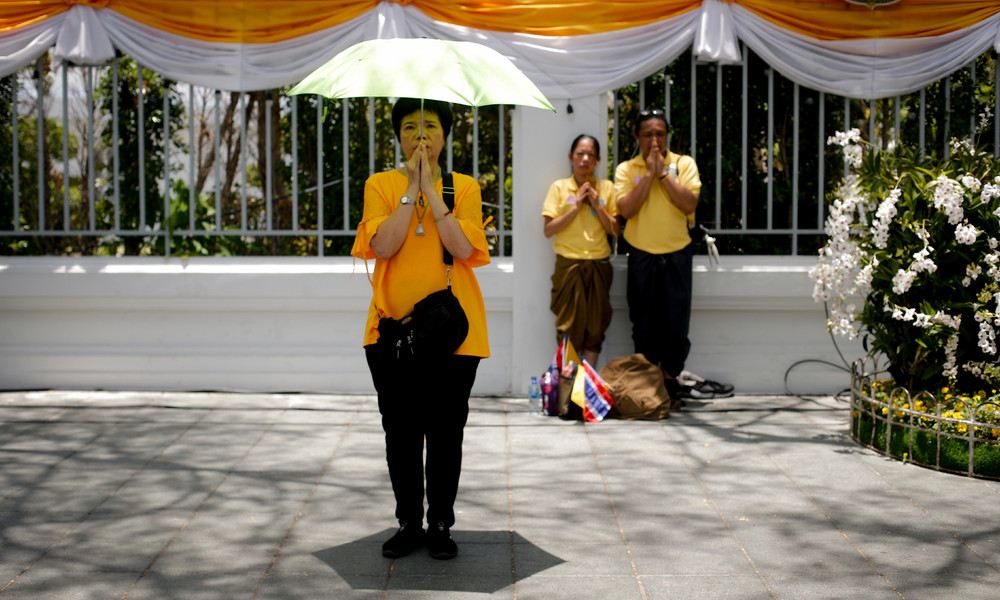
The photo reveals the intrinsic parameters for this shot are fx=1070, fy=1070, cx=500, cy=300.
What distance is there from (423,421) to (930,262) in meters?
2.99

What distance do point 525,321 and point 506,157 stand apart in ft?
5.39

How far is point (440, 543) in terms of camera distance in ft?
14.4

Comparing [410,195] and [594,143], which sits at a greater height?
[594,143]

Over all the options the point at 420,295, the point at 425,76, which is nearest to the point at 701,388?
the point at 420,295

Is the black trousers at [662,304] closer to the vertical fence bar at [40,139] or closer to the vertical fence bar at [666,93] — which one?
the vertical fence bar at [666,93]

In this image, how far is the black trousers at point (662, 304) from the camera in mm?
7324

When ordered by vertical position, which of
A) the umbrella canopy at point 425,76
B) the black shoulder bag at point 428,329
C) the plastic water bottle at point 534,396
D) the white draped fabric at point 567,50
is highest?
the white draped fabric at point 567,50

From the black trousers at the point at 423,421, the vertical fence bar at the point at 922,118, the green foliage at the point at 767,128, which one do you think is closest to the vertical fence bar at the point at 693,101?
the green foliage at the point at 767,128

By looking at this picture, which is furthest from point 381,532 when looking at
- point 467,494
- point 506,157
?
point 506,157

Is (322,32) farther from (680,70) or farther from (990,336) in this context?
(990,336)

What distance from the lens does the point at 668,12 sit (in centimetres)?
735

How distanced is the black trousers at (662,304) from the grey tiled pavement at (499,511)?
1.64 ft

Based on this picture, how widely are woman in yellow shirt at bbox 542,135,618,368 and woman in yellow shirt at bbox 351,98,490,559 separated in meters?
2.91

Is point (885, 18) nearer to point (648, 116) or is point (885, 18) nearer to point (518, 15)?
point (648, 116)
